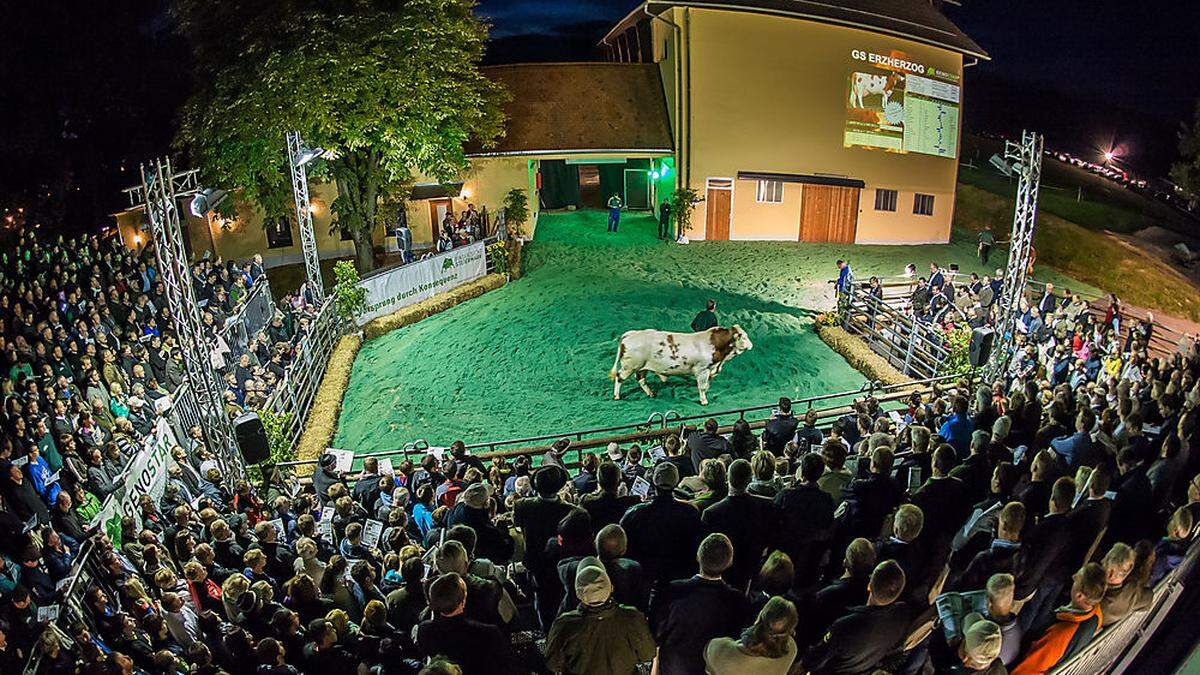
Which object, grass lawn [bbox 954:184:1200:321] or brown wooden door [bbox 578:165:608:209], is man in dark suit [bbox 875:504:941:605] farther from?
→ brown wooden door [bbox 578:165:608:209]

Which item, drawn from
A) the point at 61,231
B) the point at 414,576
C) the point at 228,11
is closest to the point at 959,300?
the point at 414,576

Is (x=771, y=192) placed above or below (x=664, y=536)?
above

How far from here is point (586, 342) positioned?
16656mm

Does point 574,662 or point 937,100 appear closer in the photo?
point 574,662

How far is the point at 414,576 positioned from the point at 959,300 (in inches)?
641

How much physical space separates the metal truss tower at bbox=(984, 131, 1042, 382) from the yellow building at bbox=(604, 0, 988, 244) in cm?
1262

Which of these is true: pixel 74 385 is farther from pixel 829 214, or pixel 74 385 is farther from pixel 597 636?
pixel 829 214

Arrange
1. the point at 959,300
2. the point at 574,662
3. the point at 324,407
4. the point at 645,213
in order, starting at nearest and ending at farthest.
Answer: the point at 574,662
the point at 324,407
the point at 959,300
the point at 645,213

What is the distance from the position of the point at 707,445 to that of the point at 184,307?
7684mm

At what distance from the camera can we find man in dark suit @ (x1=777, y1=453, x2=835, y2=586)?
213 inches

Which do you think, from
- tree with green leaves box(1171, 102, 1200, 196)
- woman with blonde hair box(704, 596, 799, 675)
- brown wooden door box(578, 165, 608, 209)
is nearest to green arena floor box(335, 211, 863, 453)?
brown wooden door box(578, 165, 608, 209)

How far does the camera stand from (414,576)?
4.95 meters

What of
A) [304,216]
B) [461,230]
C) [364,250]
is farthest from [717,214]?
[304,216]

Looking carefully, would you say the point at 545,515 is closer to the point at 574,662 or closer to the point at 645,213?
the point at 574,662
